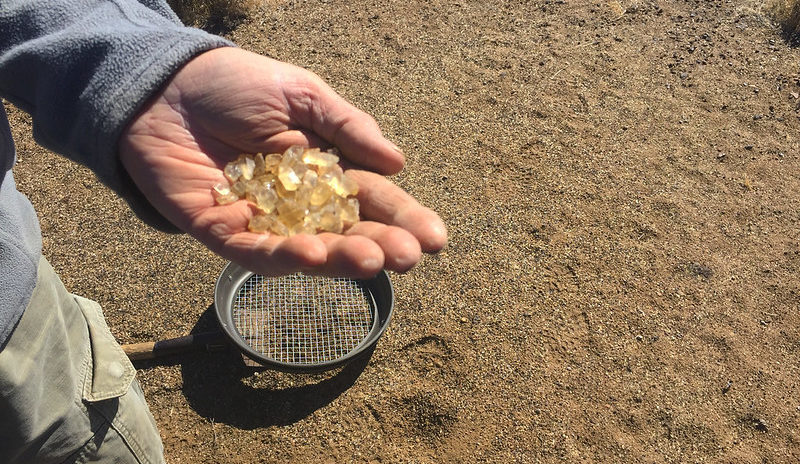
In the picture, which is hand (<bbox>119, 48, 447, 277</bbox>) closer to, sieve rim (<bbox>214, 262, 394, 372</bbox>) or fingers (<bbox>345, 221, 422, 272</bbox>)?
fingers (<bbox>345, 221, 422, 272</bbox>)

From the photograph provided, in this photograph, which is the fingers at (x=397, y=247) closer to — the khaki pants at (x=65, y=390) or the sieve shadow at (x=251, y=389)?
the khaki pants at (x=65, y=390)

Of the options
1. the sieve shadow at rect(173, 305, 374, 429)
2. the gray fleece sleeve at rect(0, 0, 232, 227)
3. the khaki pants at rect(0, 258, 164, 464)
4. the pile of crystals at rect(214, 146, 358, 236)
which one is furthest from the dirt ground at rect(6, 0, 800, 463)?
the gray fleece sleeve at rect(0, 0, 232, 227)

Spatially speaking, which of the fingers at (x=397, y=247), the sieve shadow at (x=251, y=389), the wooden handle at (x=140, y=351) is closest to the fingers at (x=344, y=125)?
the fingers at (x=397, y=247)

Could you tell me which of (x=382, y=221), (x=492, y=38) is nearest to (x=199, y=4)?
(x=492, y=38)

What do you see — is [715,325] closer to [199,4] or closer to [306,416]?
[306,416]

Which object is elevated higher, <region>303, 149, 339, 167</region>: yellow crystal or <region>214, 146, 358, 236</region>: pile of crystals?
<region>303, 149, 339, 167</region>: yellow crystal

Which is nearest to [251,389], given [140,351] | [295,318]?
[295,318]
